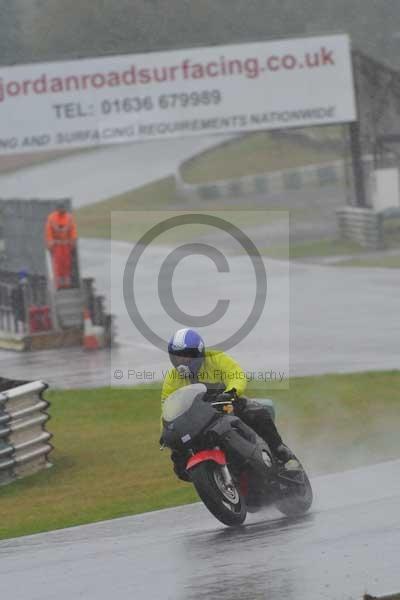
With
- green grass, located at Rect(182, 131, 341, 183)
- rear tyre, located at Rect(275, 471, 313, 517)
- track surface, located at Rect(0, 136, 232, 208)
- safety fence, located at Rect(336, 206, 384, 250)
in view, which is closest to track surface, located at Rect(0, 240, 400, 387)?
safety fence, located at Rect(336, 206, 384, 250)

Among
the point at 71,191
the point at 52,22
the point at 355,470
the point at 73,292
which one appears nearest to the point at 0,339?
the point at 73,292

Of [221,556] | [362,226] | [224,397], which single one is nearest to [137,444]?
[224,397]

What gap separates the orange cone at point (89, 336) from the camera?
21703mm

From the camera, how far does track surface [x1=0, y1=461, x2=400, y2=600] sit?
6.68m

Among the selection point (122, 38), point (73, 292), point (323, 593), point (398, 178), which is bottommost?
point (323, 593)

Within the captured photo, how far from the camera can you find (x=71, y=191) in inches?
2212

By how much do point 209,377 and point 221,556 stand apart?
1.60m

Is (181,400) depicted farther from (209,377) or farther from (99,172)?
(99,172)

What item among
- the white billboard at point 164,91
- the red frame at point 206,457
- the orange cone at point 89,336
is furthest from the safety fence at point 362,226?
the red frame at point 206,457

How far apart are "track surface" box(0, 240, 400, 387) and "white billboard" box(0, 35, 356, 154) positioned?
Result: 407 centimetres

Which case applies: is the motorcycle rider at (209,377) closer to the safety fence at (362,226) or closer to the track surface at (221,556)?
the track surface at (221,556)

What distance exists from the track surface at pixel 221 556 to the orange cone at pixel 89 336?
12096 mm

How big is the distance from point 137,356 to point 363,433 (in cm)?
799

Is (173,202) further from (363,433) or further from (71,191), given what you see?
(363,433)
